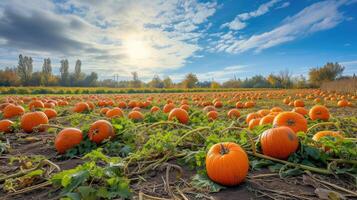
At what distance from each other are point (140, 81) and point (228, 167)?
84168 mm

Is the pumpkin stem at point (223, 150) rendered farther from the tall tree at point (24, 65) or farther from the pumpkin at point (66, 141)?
the tall tree at point (24, 65)

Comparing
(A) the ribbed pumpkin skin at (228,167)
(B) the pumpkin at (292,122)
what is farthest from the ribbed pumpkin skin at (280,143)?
(B) the pumpkin at (292,122)

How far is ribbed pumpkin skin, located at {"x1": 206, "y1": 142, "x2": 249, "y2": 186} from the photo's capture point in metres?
1.84

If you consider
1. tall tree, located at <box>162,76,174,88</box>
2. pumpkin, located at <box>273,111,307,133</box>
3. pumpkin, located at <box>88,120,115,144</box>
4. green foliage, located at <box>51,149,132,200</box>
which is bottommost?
green foliage, located at <box>51,149,132,200</box>

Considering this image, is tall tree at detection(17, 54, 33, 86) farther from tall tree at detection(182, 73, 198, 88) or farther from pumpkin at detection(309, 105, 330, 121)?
pumpkin at detection(309, 105, 330, 121)

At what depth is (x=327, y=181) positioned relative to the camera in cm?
193

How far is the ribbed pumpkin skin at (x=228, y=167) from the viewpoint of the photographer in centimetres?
184

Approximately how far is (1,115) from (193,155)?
19.7 feet

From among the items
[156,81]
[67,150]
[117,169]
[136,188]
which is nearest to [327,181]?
[136,188]

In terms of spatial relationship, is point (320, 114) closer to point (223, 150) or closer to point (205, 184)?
point (223, 150)

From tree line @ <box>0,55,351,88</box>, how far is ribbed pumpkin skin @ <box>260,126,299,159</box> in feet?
209

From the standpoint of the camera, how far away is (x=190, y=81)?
7119 centimetres

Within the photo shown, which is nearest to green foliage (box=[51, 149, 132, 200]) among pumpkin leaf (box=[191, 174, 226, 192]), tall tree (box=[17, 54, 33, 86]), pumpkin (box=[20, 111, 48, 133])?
pumpkin leaf (box=[191, 174, 226, 192])

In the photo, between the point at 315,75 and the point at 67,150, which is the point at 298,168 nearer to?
the point at 67,150
